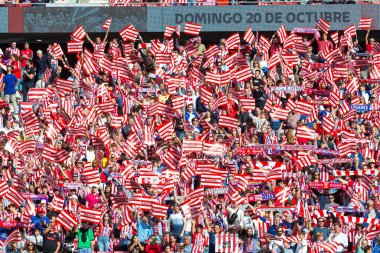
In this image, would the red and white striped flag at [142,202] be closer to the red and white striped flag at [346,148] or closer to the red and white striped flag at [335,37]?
the red and white striped flag at [346,148]

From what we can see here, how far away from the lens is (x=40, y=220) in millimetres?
38531

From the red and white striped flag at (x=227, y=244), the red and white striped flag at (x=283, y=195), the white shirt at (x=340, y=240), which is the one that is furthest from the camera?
the red and white striped flag at (x=283, y=195)

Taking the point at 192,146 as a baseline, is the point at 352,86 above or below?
above

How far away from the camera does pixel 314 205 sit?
39.7 m

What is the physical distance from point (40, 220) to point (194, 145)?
4308 millimetres

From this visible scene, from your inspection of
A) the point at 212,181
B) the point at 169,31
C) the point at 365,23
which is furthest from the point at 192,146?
the point at 365,23

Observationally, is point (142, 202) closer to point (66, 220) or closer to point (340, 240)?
point (66, 220)

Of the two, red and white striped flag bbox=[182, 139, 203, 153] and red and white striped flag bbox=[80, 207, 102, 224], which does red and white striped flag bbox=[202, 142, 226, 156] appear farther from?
red and white striped flag bbox=[80, 207, 102, 224]

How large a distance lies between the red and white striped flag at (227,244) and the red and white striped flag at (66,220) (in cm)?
327

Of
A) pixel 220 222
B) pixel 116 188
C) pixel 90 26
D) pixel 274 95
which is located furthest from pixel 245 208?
pixel 90 26

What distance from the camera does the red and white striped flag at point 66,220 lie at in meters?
38.2

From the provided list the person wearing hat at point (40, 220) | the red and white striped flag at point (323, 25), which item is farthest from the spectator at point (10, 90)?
the red and white striped flag at point (323, 25)

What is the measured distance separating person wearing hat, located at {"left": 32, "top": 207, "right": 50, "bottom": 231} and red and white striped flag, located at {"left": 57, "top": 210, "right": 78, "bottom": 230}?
1.36 feet

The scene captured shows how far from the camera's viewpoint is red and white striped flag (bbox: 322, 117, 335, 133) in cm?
4262
